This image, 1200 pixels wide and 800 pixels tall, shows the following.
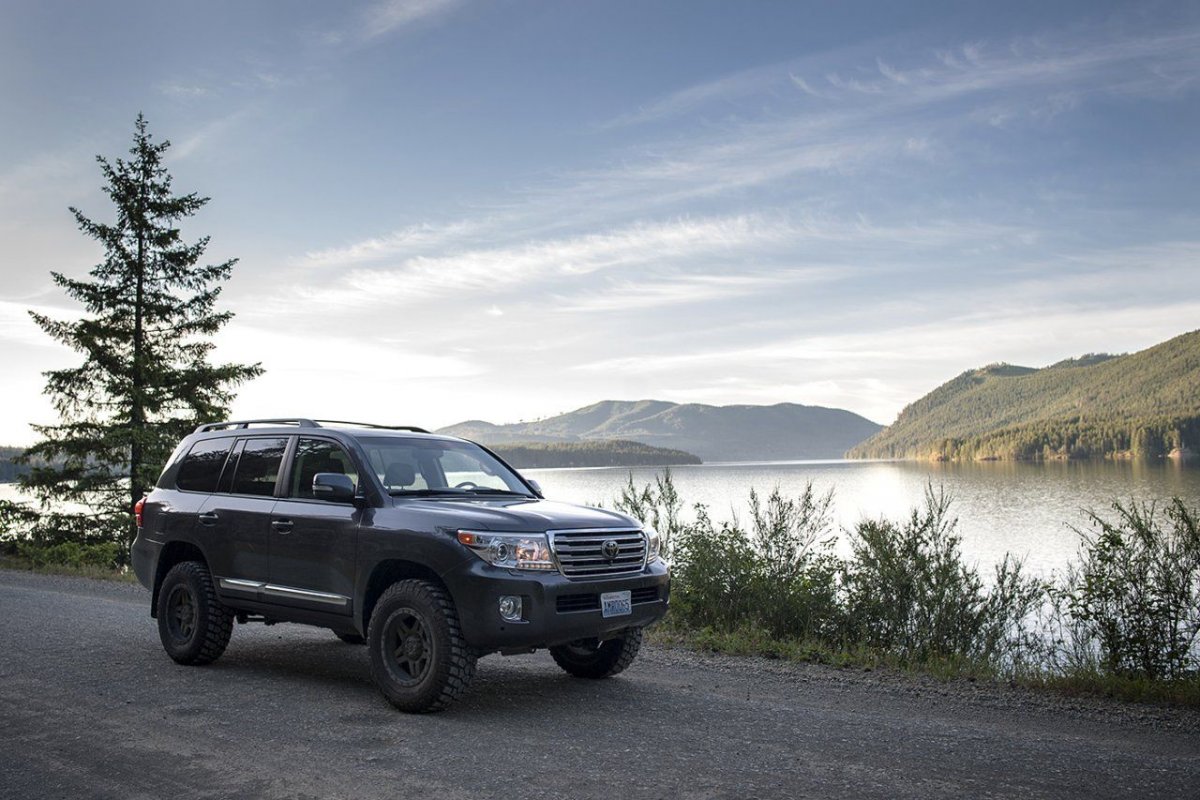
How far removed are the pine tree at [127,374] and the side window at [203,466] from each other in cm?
1577

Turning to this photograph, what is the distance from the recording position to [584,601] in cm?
670

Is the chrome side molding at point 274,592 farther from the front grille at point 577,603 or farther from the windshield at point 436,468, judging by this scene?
the front grille at point 577,603

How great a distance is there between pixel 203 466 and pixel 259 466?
97 centimetres

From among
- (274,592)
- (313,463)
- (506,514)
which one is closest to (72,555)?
(274,592)

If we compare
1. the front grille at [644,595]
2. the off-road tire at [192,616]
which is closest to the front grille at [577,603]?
the front grille at [644,595]

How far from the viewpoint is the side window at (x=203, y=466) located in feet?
28.6

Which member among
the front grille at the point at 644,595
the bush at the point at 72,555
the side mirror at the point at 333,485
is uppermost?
the side mirror at the point at 333,485

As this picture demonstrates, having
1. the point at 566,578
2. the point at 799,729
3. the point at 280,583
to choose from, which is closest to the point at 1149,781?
the point at 799,729

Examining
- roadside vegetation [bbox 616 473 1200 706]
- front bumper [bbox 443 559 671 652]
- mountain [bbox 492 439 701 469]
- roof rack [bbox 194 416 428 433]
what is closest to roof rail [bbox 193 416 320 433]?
roof rack [bbox 194 416 428 433]

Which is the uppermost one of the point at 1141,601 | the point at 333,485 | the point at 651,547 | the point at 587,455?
the point at 587,455

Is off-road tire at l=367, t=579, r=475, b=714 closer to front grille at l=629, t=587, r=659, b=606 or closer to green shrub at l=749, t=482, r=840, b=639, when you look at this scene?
front grille at l=629, t=587, r=659, b=606

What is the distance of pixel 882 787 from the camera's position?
506 cm

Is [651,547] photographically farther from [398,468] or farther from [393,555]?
[398,468]

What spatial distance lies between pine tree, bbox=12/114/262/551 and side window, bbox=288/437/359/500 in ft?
57.3
